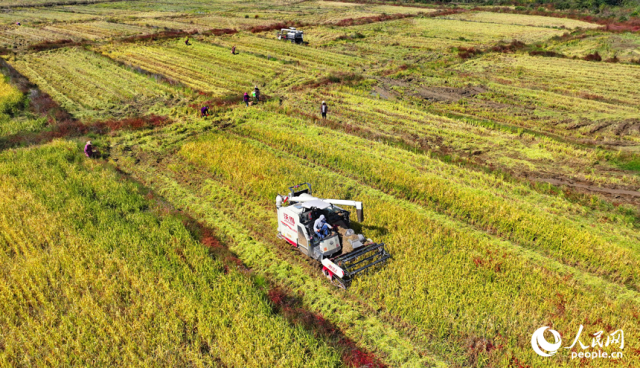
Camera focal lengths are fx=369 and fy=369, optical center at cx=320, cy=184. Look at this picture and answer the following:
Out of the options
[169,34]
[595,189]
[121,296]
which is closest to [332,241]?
[121,296]

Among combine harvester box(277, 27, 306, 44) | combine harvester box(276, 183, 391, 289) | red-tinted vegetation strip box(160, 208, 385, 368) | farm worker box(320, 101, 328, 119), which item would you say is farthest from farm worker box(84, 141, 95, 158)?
combine harvester box(277, 27, 306, 44)

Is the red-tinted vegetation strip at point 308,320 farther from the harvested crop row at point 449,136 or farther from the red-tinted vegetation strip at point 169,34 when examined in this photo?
the red-tinted vegetation strip at point 169,34

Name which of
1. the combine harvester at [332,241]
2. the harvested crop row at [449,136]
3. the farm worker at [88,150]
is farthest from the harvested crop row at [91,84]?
the combine harvester at [332,241]

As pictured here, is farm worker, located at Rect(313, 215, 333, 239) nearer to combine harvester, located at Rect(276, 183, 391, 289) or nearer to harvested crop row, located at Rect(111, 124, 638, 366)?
combine harvester, located at Rect(276, 183, 391, 289)

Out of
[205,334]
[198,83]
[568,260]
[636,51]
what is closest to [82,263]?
[205,334]

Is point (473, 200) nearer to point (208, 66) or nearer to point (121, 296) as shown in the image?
point (121, 296)

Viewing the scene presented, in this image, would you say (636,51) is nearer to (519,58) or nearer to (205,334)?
(519,58)
